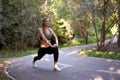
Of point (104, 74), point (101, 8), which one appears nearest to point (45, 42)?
point (104, 74)

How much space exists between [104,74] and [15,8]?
17.6 metres

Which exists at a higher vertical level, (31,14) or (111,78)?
(31,14)

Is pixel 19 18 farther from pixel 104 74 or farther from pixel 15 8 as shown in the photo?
pixel 104 74

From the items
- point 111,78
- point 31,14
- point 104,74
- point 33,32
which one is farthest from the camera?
point 33,32

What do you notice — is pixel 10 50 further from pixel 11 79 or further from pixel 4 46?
pixel 11 79

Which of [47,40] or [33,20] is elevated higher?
[47,40]

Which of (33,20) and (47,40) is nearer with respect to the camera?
(47,40)

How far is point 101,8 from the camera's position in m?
21.5

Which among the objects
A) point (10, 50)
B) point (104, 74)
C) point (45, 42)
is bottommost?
point (10, 50)

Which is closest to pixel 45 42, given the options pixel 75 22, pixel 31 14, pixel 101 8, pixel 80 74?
pixel 80 74

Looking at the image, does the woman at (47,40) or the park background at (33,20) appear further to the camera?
the park background at (33,20)

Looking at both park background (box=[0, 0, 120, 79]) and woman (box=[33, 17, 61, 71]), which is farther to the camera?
park background (box=[0, 0, 120, 79])

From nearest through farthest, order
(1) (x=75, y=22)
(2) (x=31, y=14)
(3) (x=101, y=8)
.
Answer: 1. (3) (x=101, y=8)
2. (2) (x=31, y=14)
3. (1) (x=75, y=22)

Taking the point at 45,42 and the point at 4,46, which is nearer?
the point at 45,42
